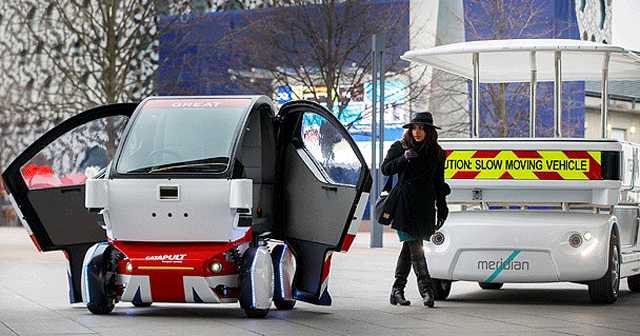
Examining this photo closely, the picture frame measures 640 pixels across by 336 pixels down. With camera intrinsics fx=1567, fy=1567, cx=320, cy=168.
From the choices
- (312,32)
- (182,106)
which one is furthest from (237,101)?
(312,32)

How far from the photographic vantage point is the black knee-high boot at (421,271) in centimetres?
1476

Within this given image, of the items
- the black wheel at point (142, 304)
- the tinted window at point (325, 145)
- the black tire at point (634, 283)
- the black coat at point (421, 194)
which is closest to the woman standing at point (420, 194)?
the black coat at point (421, 194)

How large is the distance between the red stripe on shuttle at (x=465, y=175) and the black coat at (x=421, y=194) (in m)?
0.70

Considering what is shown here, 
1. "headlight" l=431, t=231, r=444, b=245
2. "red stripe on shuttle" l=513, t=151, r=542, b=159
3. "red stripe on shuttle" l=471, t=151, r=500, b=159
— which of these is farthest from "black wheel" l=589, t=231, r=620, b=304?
"headlight" l=431, t=231, r=444, b=245

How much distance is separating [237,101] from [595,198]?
3734mm

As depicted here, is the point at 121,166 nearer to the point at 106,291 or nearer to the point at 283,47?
the point at 106,291

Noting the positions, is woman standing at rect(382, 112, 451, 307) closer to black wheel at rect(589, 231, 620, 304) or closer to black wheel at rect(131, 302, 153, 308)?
black wheel at rect(589, 231, 620, 304)

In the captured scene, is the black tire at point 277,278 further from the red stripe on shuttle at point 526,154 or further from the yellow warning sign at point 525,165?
the red stripe on shuttle at point 526,154

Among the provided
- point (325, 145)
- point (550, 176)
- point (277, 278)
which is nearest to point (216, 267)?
point (277, 278)

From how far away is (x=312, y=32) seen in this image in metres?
36.1

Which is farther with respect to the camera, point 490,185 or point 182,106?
point 490,185

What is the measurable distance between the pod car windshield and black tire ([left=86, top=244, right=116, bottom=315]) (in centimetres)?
81

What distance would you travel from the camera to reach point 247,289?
13.4 meters

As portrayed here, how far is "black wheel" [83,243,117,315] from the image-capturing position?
13586 mm
